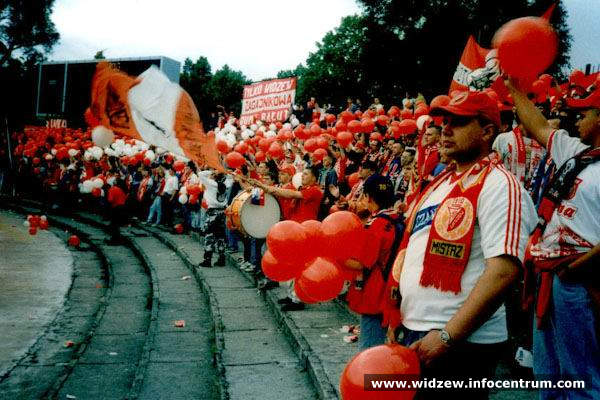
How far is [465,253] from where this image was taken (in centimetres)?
208

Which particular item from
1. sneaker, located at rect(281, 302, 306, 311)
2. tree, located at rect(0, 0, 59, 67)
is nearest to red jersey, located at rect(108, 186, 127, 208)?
sneaker, located at rect(281, 302, 306, 311)

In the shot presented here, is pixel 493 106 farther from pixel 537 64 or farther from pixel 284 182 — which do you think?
pixel 284 182

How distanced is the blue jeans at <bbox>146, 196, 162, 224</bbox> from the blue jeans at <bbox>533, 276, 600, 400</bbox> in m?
16.5

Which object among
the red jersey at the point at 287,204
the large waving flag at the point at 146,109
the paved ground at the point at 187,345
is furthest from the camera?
the red jersey at the point at 287,204

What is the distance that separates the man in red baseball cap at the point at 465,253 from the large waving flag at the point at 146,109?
243cm

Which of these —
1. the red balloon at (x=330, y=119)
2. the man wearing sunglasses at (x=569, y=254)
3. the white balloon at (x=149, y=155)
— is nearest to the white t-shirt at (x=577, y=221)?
the man wearing sunglasses at (x=569, y=254)

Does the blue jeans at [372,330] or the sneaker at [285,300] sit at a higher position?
the blue jeans at [372,330]

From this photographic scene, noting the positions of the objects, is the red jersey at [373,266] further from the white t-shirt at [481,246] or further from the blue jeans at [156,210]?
the blue jeans at [156,210]

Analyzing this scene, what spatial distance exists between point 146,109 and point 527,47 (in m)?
2.68

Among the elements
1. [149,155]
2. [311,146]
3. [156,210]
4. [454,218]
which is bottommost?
[156,210]

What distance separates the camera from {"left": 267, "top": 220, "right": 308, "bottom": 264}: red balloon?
3752 millimetres

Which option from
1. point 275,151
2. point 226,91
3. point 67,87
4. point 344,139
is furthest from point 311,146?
point 226,91

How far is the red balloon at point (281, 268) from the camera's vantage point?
387 cm

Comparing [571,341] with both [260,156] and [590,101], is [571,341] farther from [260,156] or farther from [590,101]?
[260,156]
